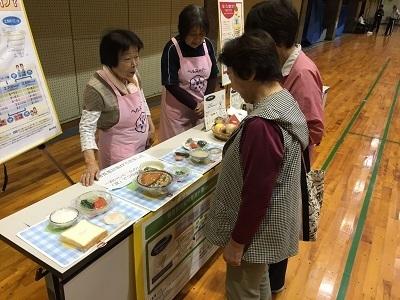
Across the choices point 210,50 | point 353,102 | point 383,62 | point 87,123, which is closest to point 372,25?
point 383,62

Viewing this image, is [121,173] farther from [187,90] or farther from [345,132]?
[345,132]

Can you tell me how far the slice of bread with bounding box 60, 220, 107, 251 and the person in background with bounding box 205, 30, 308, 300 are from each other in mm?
Result: 444

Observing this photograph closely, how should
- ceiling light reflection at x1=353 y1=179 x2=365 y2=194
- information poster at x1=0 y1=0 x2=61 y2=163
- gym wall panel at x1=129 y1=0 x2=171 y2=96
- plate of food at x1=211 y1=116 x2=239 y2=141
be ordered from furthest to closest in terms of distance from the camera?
1. gym wall panel at x1=129 y1=0 x2=171 y2=96
2. ceiling light reflection at x1=353 y1=179 x2=365 y2=194
3. plate of food at x1=211 y1=116 x2=239 y2=141
4. information poster at x1=0 y1=0 x2=61 y2=163

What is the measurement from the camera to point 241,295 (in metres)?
1.36

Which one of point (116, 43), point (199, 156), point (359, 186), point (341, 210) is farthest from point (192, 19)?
point (359, 186)

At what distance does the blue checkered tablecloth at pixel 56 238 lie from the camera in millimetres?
1105

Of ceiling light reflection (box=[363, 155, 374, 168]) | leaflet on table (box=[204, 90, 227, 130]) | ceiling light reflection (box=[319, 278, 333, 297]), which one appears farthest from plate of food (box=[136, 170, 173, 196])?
ceiling light reflection (box=[363, 155, 374, 168])

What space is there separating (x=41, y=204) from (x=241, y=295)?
0.90 meters

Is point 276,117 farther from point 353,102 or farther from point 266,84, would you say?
point 353,102

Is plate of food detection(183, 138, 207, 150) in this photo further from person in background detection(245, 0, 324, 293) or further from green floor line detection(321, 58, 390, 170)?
green floor line detection(321, 58, 390, 170)

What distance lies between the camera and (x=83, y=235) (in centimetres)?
→ 117

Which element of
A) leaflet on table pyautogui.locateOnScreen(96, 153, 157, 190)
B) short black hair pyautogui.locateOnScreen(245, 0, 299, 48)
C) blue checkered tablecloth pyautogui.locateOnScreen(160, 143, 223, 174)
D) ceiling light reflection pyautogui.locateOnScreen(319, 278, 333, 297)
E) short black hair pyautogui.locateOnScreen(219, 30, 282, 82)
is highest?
short black hair pyautogui.locateOnScreen(245, 0, 299, 48)

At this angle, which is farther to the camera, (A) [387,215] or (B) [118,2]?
(B) [118,2]

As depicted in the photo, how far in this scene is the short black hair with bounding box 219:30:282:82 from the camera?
1048 millimetres
